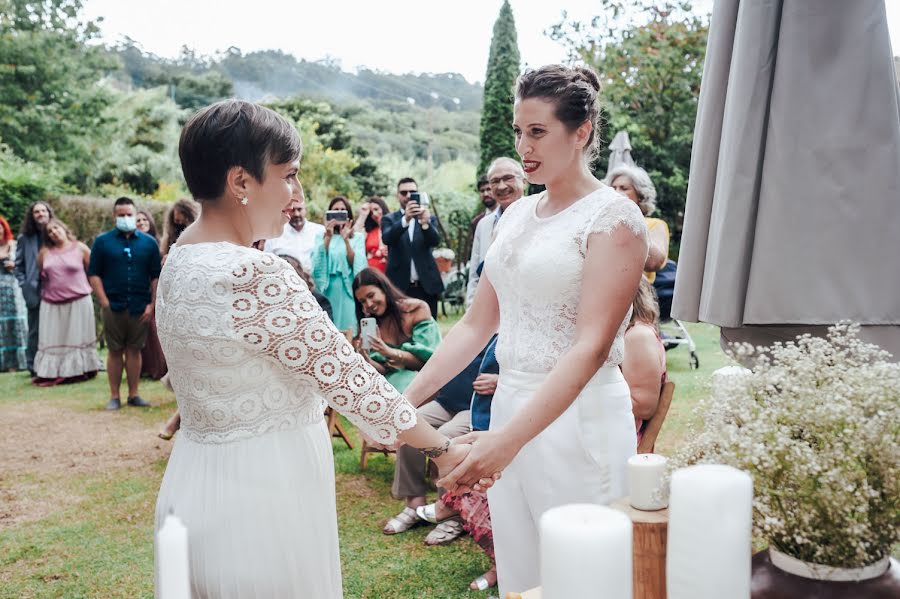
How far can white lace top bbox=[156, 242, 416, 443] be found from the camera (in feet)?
5.43

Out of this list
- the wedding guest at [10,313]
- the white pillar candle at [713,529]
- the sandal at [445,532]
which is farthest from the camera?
the wedding guest at [10,313]

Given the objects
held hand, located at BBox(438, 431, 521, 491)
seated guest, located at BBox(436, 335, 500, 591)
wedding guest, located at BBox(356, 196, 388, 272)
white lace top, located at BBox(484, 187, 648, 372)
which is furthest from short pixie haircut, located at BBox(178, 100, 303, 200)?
wedding guest, located at BBox(356, 196, 388, 272)

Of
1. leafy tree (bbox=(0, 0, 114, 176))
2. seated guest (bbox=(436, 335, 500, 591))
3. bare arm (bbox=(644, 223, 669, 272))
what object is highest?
leafy tree (bbox=(0, 0, 114, 176))

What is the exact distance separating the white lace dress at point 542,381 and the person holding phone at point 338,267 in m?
5.67

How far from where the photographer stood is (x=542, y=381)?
2.18 metres

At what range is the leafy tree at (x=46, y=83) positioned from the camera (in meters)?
22.9

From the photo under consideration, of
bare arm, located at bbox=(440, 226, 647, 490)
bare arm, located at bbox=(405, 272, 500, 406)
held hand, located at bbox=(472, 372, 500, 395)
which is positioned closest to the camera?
bare arm, located at bbox=(440, 226, 647, 490)

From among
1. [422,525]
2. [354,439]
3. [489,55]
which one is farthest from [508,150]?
[422,525]

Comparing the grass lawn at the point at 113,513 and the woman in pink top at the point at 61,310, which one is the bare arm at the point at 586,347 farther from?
the woman in pink top at the point at 61,310

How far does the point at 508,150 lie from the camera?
21.0m

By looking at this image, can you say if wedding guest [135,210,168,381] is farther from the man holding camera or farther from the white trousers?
the white trousers

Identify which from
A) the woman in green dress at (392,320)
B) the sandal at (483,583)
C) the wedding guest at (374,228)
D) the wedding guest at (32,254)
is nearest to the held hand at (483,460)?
the sandal at (483,583)

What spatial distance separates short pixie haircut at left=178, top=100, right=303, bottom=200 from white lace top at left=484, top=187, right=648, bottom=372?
0.81 metres

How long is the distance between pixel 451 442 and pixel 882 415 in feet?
4.15
